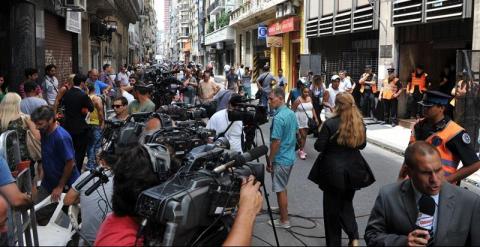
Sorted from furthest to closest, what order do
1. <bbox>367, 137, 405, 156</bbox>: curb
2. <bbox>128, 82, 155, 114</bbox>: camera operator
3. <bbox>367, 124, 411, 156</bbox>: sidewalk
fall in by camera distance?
<bbox>367, 124, 411, 156</bbox>: sidewalk < <bbox>367, 137, 405, 156</bbox>: curb < <bbox>128, 82, 155, 114</bbox>: camera operator

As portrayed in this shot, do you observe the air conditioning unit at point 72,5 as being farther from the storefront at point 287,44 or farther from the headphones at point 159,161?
the storefront at point 287,44

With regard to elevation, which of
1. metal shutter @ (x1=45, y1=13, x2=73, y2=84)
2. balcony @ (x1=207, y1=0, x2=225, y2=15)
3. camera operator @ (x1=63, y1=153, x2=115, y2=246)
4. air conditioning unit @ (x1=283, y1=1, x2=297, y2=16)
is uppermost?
balcony @ (x1=207, y1=0, x2=225, y2=15)

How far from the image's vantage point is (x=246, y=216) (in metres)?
2.46

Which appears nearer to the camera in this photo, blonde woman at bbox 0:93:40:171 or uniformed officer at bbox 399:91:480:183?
uniformed officer at bbox 399:91:480:183

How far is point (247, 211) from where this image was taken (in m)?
2.49

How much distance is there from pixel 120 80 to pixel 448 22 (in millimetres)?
10088

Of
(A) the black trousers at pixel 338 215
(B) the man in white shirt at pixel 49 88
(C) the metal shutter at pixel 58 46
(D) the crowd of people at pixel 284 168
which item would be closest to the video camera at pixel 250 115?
(D) the crowd of people at pixel 284 168

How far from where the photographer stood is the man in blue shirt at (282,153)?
626 cm

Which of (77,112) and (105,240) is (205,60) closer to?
(77,112)

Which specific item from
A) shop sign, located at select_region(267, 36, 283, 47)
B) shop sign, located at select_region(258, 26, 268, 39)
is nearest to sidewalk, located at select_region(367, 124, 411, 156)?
shop sign, located at select_region(267, 36, 283, 47)

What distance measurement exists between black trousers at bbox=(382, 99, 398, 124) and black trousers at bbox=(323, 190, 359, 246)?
1102 cm

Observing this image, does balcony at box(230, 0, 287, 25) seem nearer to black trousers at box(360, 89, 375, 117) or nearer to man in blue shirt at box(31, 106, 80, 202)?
black trousers at box(360, 89, 375, 117)

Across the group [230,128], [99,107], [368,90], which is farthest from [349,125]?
[368,90]

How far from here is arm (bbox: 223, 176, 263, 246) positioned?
2.35 metres
